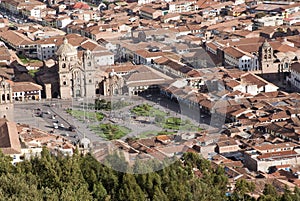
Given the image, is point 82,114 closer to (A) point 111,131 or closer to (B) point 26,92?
(B) point 26,92

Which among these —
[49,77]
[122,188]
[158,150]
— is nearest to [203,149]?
[158,150]

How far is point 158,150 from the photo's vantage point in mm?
8961

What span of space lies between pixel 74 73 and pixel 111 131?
5.92 metres

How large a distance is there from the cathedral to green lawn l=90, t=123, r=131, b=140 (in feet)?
17.0

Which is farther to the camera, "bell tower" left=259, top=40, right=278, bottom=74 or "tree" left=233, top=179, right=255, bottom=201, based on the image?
"bell tower" left=259, top=40, right=278, bottom=74

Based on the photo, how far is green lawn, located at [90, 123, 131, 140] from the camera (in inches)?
328

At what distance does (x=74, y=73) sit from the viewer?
14242 mm

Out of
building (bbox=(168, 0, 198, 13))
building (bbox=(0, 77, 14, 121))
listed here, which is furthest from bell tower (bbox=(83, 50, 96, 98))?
building (bbox=(168, 0, 198, 13))

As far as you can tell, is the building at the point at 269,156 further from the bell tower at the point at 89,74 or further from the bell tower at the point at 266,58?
the bell tower at the point at 266,58

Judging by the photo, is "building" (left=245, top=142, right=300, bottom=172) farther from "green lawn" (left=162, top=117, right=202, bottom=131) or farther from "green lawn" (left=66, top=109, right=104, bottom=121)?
"green lawn" (left=66, top=109, right=104, bottom=121)

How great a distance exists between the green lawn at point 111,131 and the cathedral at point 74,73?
5.20 metres

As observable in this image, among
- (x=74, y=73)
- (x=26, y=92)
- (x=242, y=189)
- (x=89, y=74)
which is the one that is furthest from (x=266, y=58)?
(x=242, y=189)

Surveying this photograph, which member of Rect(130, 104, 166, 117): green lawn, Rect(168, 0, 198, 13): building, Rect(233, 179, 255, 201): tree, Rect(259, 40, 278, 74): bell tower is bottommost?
Rect(168, 0, 198, 13): building

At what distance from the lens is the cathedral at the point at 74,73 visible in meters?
14.0
